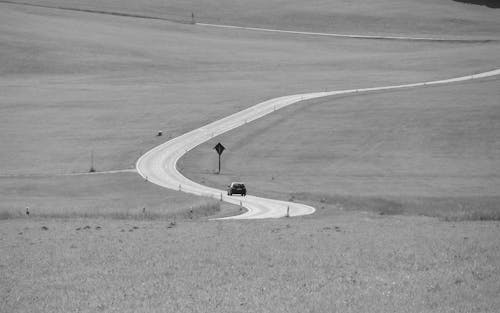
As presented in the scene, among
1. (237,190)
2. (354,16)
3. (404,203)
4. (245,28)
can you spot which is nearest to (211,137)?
(237,190)

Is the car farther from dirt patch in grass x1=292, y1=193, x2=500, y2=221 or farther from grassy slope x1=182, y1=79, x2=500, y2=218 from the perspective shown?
dirt patch in grass x1=292, y1=193, x2=500, y2=221

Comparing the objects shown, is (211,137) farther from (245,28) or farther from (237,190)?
(245,28)

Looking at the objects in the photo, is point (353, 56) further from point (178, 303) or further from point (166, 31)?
point (178, 303)

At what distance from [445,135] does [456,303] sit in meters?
67.6

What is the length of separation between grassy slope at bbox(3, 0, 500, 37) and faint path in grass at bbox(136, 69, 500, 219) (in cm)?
5774

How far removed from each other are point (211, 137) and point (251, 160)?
11.5 metres

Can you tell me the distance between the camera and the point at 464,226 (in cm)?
2477

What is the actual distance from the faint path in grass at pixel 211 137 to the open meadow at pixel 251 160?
59.8 inches

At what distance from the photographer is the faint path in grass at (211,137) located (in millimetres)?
42469

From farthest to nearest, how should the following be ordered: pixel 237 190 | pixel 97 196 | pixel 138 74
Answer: pixel 138 74 → pixel 97 196 → pixel 237 190

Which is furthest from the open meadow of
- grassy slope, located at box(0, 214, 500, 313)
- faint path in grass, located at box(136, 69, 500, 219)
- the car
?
the car

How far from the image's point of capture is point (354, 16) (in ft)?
618

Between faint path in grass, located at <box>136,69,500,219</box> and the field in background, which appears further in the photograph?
the field in background

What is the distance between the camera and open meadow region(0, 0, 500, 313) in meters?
16.3
